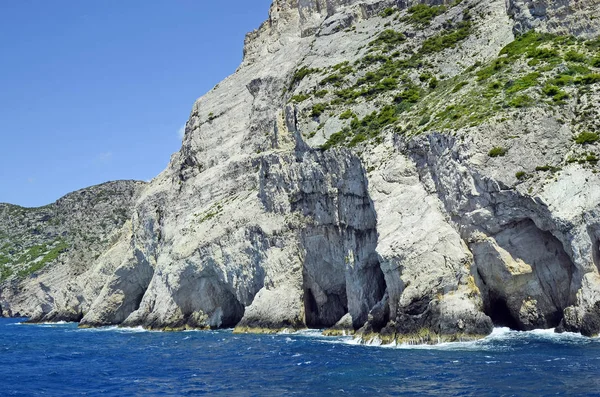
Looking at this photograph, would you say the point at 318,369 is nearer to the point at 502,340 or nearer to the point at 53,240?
the point at 502,340

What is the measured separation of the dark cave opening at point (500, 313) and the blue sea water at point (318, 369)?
5.69 feet

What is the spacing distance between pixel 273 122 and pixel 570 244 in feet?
141

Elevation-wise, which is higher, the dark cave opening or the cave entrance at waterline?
the cave entrance at waterline

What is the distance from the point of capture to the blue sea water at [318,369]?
27.4 metres

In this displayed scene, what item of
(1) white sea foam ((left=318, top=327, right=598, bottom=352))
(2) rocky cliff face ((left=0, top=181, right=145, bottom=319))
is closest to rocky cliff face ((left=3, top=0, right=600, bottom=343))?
(1) white sea foam ((left=318, top=327, right=598, bottom=352))

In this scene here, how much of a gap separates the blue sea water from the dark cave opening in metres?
1.73

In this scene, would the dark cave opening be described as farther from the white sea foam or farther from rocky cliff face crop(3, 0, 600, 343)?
the white sea foam

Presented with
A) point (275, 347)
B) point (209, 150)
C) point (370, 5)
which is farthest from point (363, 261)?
point (370, 5)

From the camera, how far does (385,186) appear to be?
161ft

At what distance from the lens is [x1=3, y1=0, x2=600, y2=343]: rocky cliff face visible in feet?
134

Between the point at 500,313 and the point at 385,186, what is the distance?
13.0m

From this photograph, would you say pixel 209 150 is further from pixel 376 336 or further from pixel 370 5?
pixel 376 336

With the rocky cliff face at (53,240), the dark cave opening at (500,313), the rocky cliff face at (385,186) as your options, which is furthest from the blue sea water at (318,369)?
the rocky cliff face at (53,240)

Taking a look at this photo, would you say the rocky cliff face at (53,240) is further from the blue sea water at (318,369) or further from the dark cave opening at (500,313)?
the dark cave opening at (500,313)
